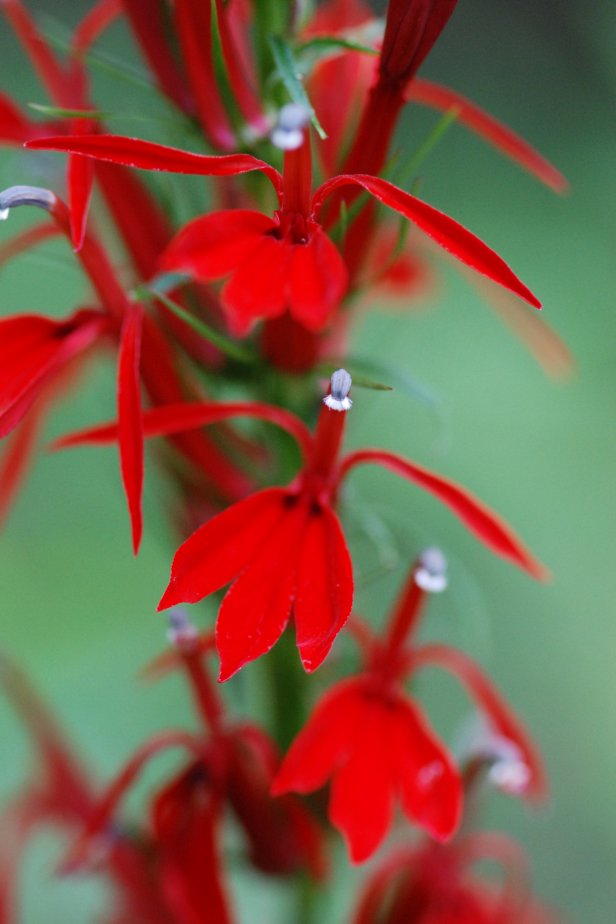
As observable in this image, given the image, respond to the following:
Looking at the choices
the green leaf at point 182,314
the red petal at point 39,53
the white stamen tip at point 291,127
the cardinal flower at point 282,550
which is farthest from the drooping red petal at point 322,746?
the red petal at point 39,53

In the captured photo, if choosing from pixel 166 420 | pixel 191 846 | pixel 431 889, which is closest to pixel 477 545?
pixel 431 889

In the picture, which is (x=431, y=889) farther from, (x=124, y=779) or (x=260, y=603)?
(x=260, y=603)

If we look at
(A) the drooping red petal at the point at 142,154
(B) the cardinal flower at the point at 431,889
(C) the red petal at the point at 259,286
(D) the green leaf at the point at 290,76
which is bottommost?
(B) the cardinal flower at the point at 431,889

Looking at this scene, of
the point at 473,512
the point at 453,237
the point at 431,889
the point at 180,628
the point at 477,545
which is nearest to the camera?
the point at 453,237

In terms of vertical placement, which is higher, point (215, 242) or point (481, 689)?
point (215, 242)

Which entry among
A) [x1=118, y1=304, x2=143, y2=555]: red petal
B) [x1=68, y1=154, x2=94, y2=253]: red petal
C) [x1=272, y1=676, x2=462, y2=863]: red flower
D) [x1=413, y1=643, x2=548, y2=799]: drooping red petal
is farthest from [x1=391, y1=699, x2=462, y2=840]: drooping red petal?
[x1=68, y1=154, x2=94, y2=253]: red petal

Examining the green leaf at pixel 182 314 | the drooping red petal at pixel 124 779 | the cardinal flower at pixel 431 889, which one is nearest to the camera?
the green leaf at pixel 182 314

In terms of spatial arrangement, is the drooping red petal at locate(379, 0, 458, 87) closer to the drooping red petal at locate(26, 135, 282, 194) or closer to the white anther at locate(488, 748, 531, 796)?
the drooping red petal at locate(26, 135, 282, 194)

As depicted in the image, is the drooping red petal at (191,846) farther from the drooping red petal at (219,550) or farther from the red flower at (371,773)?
the drooping red petal at (219,550)
